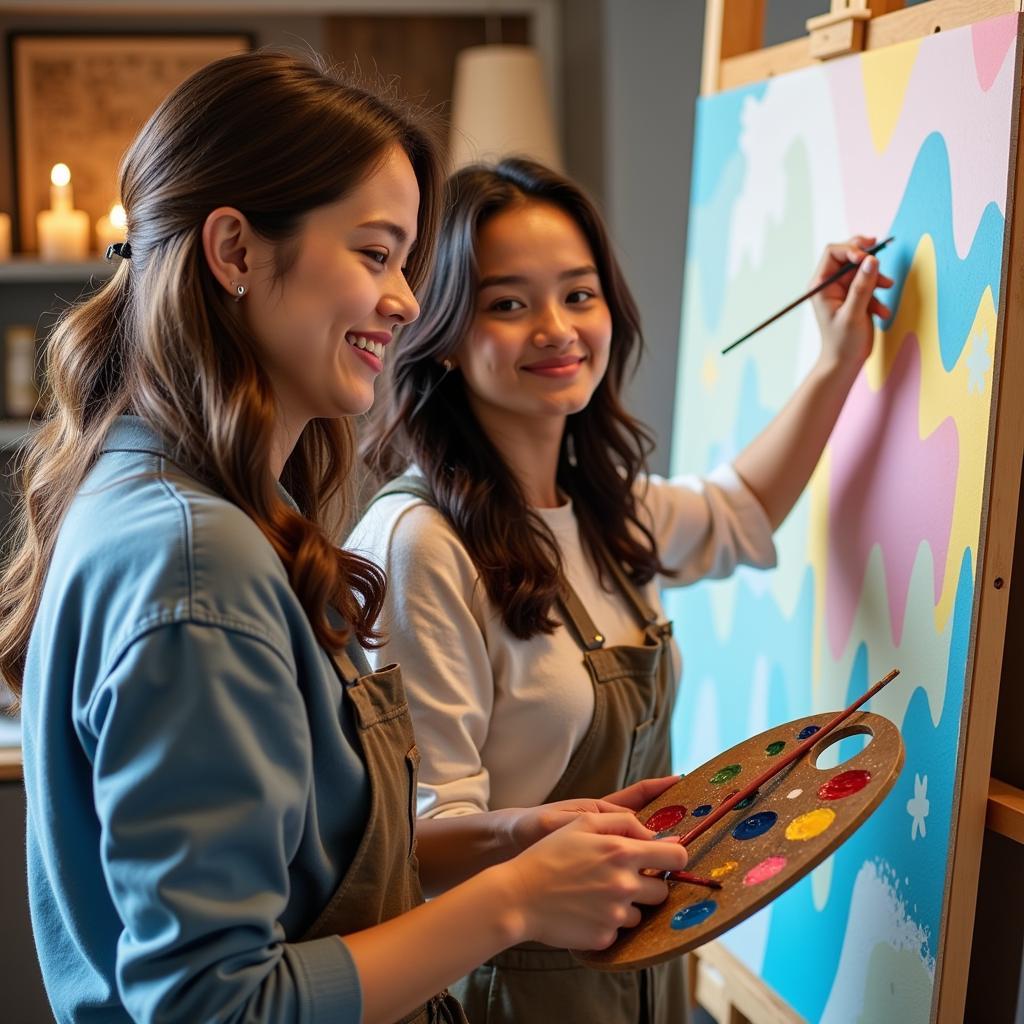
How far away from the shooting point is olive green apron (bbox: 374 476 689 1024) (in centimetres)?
135

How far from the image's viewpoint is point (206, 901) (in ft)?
2.57

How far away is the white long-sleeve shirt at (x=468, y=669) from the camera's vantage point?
128 cm

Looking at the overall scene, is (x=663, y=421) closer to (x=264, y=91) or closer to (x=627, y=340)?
(x=627, y=340)

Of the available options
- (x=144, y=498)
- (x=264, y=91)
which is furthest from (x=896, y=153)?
(x=144, y=498)

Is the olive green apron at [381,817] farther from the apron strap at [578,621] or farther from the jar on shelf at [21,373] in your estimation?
the jar on shelf at [21,373]

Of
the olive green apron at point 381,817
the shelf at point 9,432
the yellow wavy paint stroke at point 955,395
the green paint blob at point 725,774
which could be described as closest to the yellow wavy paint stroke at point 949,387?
the yellow wavy paint stroke at point 955,395

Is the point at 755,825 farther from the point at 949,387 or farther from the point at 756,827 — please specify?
the point at 949,387

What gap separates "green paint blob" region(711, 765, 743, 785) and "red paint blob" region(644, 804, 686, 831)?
1.5 inches

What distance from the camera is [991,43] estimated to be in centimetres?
120

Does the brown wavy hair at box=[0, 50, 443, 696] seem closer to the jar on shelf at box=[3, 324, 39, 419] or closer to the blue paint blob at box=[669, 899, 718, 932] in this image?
the blue paint blob at box=[669, 899, 718, 932]

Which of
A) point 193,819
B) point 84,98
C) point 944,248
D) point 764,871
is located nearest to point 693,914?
point 764,871

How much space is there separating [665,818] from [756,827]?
0.41 ft

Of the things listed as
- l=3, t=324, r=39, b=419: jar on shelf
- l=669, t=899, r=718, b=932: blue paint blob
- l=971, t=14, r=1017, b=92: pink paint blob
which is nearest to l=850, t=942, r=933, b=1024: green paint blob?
l=669, t=899, r=718, b=932: blue paint blob

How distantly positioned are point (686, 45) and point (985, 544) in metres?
2.16
